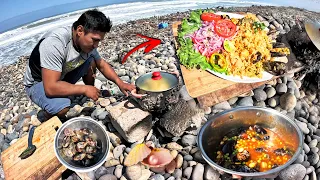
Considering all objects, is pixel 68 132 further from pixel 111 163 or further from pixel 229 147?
pixel 229 147

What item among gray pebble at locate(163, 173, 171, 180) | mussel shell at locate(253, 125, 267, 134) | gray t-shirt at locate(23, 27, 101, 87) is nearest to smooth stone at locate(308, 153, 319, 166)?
mussel shell at locate(253, 125, 267, 134)

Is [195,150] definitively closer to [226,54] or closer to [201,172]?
[201,172]

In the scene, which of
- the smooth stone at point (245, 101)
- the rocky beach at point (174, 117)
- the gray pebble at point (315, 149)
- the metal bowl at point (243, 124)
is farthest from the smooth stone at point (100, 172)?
the gray pebble at point (315, 149)

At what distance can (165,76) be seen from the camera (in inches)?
162

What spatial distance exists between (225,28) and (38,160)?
3421 millimetres

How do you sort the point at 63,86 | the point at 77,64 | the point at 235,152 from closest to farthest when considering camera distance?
the point at 235,152 → the point at 63,86 → the point at 77,64

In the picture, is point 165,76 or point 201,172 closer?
point 201,172

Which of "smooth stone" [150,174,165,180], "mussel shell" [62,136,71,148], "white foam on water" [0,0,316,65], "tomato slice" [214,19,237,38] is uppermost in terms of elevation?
"tomato slice" [214,19,237,38]

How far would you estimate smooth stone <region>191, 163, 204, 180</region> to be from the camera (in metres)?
3.67

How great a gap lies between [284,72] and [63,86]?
321 centimetres

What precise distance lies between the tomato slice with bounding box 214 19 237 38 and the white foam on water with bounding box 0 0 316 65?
687 cm

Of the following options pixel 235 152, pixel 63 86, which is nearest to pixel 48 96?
pixel 63 86

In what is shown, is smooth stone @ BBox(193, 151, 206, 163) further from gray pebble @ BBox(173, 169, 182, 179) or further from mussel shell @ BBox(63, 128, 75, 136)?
mussel shell @ BBox(63, 128, 75, 136)

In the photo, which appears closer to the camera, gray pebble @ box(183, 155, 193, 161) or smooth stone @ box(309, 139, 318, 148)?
gray pebble @ box(183, 155, 193, 161)
